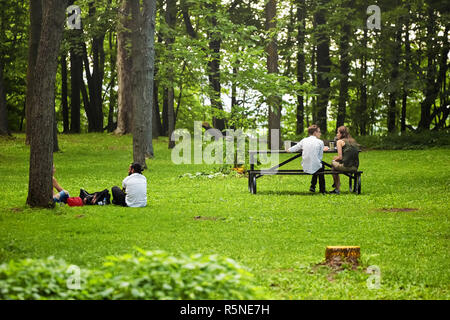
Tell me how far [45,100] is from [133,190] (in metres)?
2.79

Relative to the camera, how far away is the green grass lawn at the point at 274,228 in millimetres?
8125

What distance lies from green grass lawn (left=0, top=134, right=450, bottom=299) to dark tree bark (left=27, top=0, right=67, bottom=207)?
2.73 ft

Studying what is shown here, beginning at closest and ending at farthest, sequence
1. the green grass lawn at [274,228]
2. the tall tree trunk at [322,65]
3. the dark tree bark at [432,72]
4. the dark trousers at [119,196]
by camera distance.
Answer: the green grass lawn at [274,228], the dark trousers at [119,196], the dark tree bark at [432,72], the tall tree trunk at [322,65]

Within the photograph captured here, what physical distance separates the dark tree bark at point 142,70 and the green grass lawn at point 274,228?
97.6 inches

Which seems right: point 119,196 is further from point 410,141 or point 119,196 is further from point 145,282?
point 410,141

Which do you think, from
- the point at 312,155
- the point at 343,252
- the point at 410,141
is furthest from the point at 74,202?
the point at 410,141

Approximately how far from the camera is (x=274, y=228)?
11.7 meters

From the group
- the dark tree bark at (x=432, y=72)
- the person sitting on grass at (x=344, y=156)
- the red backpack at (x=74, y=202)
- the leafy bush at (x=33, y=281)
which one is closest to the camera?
the leafy bush at (x=33, y=281)

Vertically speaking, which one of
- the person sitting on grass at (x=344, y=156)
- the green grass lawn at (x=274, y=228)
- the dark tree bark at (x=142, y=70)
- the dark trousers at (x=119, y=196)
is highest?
the dark tree bark at (x=142, y=70)

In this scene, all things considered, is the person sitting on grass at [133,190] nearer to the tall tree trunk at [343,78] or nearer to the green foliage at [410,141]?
the green foliage at [410,141]

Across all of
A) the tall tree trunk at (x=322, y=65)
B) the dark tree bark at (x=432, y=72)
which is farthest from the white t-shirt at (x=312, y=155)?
the tall tree trunk at (x=322, y=65)

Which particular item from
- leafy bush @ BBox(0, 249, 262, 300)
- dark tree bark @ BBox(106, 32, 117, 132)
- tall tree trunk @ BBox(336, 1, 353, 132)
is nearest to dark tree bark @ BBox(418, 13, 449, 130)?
tall tree trunk @ BBox(336, 1, 353, 132)

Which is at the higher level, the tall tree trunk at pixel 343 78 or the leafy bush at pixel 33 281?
the tall tree trunk at pixel 343 78

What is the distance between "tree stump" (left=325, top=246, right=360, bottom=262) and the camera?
8625mm
